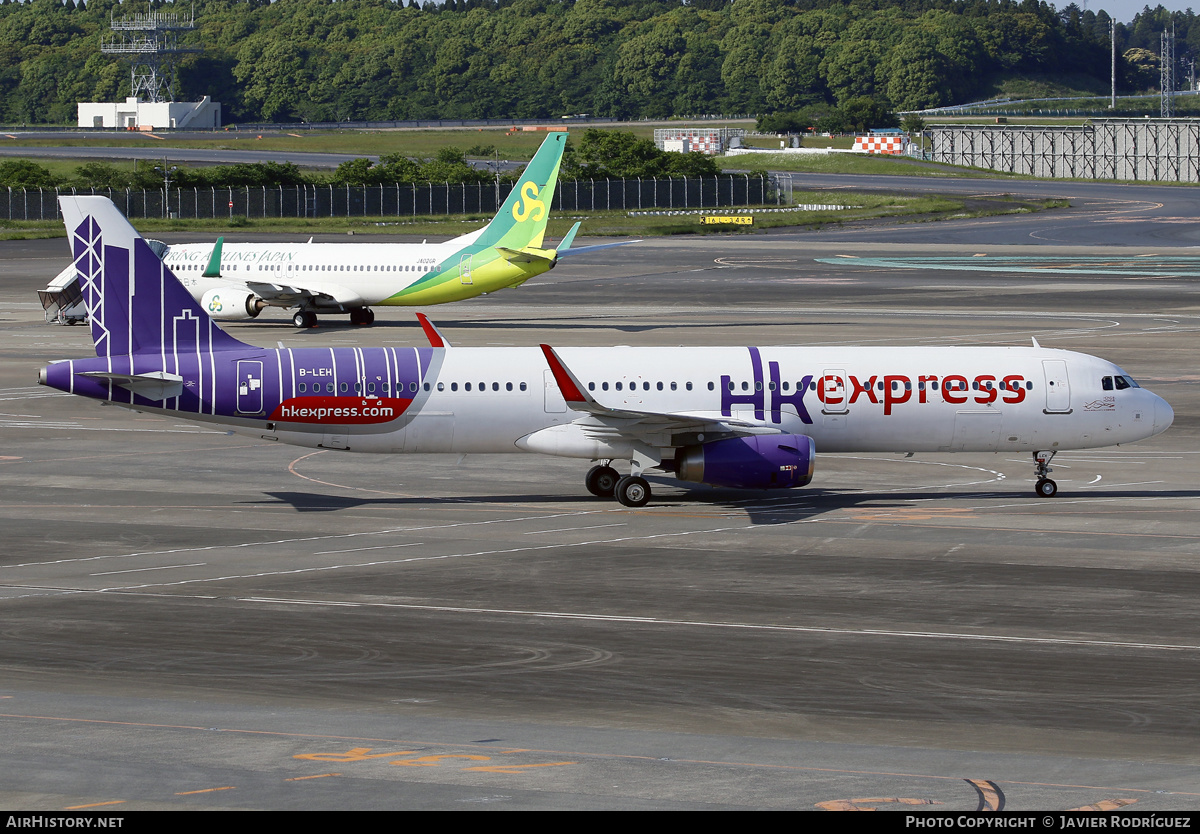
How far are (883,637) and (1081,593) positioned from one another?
20.0 ft

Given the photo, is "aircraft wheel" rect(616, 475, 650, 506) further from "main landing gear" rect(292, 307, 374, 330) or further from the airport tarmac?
"main landing gear" rect(292, 307, 374, 330)

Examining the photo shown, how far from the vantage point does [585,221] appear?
167 meters

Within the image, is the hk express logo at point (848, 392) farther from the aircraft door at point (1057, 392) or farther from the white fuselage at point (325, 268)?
the white fuselage at point (325, 268)

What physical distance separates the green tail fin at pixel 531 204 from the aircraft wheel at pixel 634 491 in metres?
38.6

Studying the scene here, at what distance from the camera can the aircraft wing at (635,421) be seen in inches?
1592

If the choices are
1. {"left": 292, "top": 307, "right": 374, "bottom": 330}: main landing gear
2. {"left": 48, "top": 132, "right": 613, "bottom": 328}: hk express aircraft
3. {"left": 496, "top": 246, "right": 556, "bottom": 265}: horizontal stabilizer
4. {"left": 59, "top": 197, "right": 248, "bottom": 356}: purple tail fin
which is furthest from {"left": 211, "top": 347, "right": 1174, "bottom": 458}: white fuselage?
{"left": 292, "top": 307, "right": 374, "bottom": 330}: main landing gear

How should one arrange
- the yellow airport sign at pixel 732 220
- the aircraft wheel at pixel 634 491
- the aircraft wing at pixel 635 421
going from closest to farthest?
the aircraft wing at pixel 635 421
the aircraft wheel at pixel 634 491
the yellow airport sign at pixel 732 220

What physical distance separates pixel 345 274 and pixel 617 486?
155 ft

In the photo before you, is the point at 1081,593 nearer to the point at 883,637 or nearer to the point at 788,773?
the point at 883,637

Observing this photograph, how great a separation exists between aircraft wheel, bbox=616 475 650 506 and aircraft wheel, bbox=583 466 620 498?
1282 mm

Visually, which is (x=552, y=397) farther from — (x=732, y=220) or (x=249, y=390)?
(x=732, y=220)

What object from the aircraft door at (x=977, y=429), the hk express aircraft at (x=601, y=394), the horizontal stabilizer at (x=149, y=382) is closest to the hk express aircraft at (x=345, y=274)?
the hk express aircraft at (x=601, y=394)
